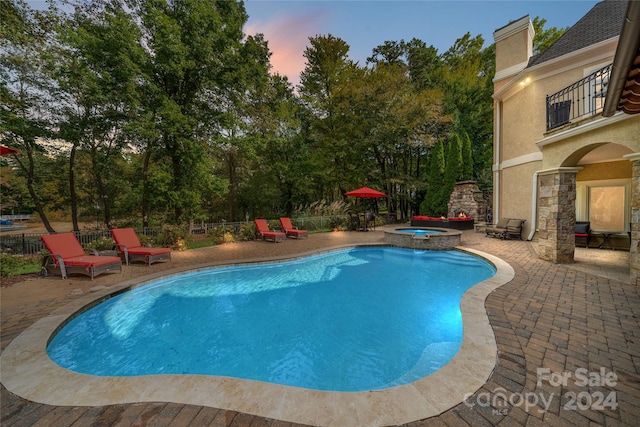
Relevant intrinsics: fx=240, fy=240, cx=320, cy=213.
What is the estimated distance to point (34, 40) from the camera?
31.4 feet

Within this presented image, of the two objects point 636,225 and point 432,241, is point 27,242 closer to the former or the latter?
point 432,241

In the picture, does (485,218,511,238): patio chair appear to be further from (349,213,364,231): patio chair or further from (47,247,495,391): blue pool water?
(349,213,364,231): patio chair

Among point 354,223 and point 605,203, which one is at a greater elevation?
point 605,203

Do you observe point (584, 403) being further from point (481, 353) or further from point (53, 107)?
point (53, 107)

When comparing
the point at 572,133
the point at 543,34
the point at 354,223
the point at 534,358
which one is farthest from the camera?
the point at 543,34

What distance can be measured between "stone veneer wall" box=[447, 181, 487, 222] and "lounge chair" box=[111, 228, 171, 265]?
16513 millimetres

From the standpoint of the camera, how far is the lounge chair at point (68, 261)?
18.7 feet

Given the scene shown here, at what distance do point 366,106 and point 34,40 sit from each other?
645 inches

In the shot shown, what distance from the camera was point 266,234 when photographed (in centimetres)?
1124

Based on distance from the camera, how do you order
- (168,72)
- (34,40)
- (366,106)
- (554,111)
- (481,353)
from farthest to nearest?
(366,106) < (168,72) < (34,40) < (554,111) < (481,353)

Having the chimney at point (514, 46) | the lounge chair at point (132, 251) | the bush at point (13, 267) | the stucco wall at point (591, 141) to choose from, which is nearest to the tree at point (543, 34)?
the chimney at point (514, 46)

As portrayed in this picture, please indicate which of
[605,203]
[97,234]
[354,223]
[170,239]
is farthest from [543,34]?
[97,234]

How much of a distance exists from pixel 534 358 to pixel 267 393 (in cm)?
283

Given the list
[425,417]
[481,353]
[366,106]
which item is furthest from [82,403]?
[366,106]
